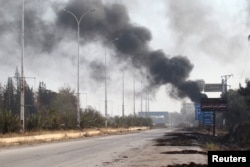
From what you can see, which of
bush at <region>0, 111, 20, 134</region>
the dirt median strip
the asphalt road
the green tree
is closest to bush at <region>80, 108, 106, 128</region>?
the dirt median strip

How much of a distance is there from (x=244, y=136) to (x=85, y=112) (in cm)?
2213

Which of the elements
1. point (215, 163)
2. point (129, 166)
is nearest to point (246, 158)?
point (215, 163)

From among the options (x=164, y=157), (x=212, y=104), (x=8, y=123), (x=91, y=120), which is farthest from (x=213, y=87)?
(x=164, y=157)

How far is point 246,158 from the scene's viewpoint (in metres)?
9.51

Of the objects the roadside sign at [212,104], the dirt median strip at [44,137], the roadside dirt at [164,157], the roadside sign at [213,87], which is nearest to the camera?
the roadside dirt at [164,157]

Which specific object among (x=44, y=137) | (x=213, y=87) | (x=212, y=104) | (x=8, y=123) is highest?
(x=213, y=87)

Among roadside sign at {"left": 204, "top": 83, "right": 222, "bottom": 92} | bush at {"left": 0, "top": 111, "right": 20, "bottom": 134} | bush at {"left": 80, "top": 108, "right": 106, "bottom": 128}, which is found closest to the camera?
bush at {"left": 0, "top": 111, "right": 20, "bottom": 134}

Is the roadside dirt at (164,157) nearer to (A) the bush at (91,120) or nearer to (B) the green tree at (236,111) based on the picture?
(A) the bush at (91,120)

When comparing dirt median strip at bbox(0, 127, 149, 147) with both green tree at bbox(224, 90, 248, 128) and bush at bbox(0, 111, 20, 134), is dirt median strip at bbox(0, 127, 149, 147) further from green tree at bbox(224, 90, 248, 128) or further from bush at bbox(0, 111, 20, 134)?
green tree at bbox(224, 90, 248, 128)

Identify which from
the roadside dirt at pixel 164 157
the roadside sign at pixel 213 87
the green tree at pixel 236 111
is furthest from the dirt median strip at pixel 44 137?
the roadside sign at pixel 213 87

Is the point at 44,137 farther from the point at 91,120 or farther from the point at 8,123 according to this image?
the point at 91,120

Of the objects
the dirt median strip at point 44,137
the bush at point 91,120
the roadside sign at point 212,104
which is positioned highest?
the roadside sign at point 212,104

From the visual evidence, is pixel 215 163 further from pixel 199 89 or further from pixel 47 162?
pixel 199 89

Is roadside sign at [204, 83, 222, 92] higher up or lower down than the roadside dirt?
higher up
